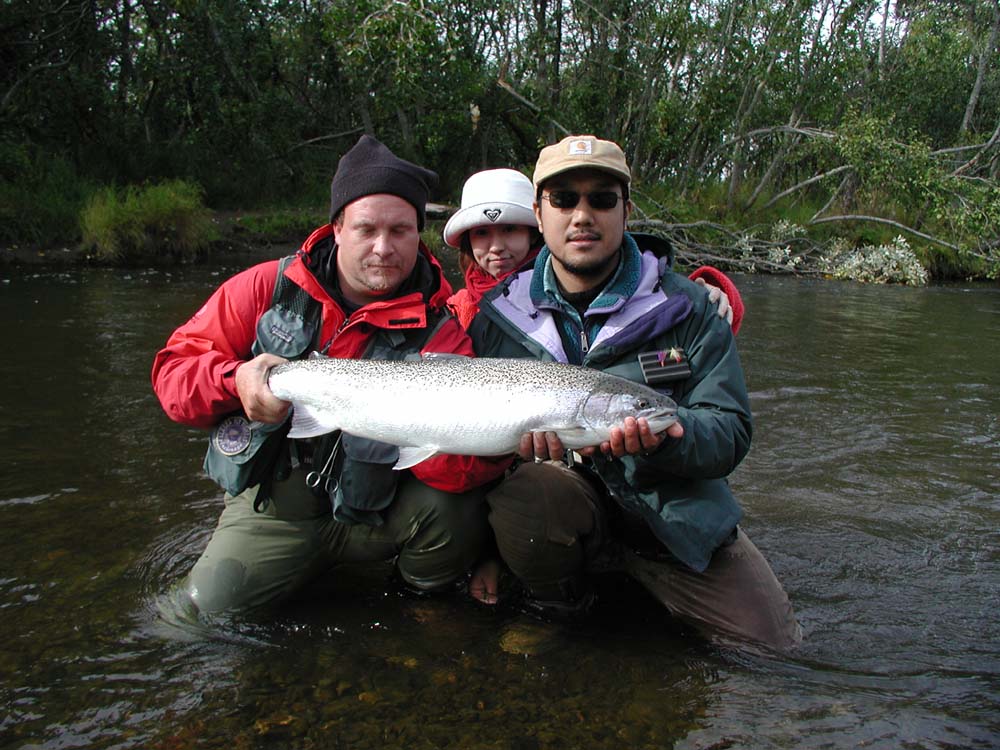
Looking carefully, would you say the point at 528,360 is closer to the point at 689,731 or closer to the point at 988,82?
the point at 689,731

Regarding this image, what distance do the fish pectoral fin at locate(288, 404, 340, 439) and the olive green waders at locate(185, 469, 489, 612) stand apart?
13.7 inches

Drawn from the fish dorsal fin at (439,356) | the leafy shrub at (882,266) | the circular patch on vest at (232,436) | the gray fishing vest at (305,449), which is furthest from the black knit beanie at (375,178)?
the leafy shrub at (882,266)

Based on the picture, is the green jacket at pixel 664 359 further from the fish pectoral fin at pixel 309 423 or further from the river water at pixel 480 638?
the fish pectoral fin at pixel 309 423

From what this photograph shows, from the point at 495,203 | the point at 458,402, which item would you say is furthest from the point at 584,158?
the point at 495,203

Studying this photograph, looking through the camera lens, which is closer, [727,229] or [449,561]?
[449,561]

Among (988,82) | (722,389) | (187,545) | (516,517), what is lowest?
(187,545)

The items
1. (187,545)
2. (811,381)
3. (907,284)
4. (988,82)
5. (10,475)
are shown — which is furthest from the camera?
(988,82)

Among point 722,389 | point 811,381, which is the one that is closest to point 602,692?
point 722,389

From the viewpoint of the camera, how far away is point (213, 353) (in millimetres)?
3457

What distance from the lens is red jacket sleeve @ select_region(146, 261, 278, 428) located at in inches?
133

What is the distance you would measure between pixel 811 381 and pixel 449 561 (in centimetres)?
614

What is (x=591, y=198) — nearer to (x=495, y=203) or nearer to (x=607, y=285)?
(x=607, y=285)

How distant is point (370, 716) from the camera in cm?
288

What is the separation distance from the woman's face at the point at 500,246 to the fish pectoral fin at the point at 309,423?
192 centimetres
